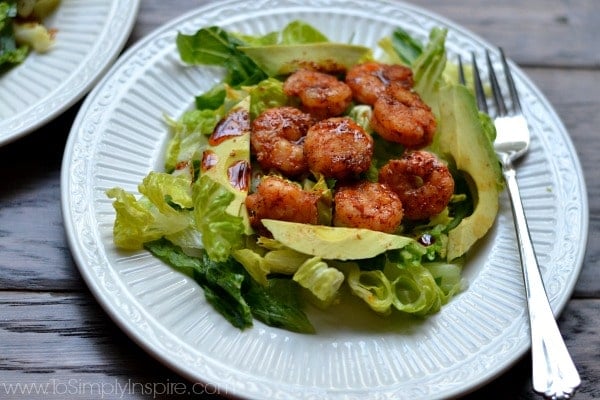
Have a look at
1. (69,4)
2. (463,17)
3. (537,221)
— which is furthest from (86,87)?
(463,17)

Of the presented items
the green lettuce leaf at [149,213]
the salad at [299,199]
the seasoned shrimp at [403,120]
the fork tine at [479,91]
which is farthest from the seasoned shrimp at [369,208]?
the fork tine at [479,91]

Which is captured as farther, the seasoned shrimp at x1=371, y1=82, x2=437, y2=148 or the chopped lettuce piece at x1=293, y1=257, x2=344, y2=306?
the seasoned shrimp at x1=371, y1=82, x2=437, y2=148

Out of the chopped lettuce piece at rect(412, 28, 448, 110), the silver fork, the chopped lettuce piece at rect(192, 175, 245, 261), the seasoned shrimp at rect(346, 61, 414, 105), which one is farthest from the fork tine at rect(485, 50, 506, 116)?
the chopped lettuce piece at rect(192, 175, 245, 261)

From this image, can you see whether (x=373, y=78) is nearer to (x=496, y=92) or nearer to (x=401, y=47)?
(x=401, y=47)

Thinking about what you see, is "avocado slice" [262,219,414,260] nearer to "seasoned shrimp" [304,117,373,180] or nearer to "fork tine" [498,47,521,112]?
"seasoned shrimp" [304,117,373,180]

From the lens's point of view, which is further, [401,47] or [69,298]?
[401,47]

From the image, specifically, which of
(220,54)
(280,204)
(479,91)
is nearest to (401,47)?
(479,91)
